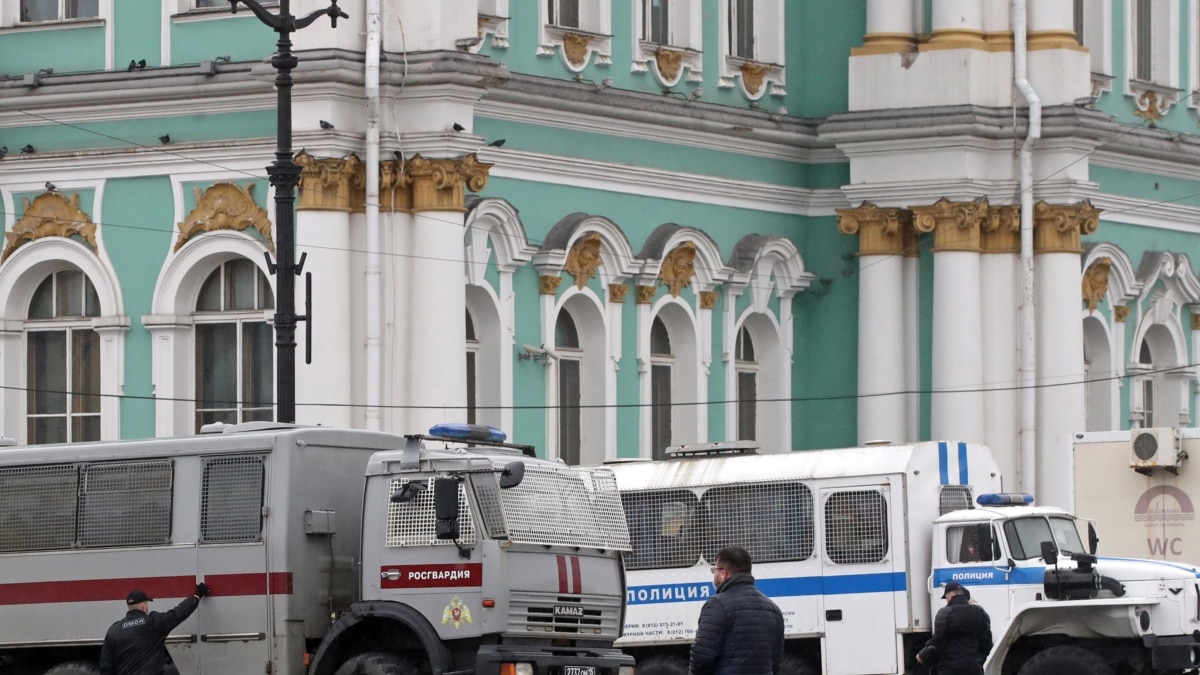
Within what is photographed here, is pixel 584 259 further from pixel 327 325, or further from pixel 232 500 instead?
pixel 232 500

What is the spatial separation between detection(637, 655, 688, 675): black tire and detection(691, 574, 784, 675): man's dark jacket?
973cm

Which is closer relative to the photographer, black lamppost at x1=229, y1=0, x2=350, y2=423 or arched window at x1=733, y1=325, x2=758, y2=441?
black lamppost at x1=229, y1=0, x2=350, y2=423

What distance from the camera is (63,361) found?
115 feet

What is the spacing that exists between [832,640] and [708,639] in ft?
30.8

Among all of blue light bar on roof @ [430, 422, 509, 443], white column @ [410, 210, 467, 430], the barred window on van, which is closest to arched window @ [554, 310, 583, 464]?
white column @ [410, 210, 467, 430]

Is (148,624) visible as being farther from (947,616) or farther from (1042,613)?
(1042,613)

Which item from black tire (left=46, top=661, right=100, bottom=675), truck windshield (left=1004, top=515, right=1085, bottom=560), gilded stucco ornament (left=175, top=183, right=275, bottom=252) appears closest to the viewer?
black tire (left=46, top=661, right=100, bottom=675)

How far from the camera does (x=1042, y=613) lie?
26.7 meters

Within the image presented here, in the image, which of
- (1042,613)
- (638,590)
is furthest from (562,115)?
(1042,613)

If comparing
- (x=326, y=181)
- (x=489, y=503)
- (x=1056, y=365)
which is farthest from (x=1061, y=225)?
(x=489, y=503)

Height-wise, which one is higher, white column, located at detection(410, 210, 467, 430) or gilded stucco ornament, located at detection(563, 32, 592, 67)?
gilded stucco ornament, located at detection(563, 32, 592, 67)

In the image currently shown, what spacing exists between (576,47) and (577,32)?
0.58 ft

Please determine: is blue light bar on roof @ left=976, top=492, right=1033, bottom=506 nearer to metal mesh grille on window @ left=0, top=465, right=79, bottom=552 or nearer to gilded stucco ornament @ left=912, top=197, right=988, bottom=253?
metal mesh grille on window @ left=0, top=465, right=79, bottom=552

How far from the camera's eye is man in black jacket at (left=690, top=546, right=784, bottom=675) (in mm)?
18375
